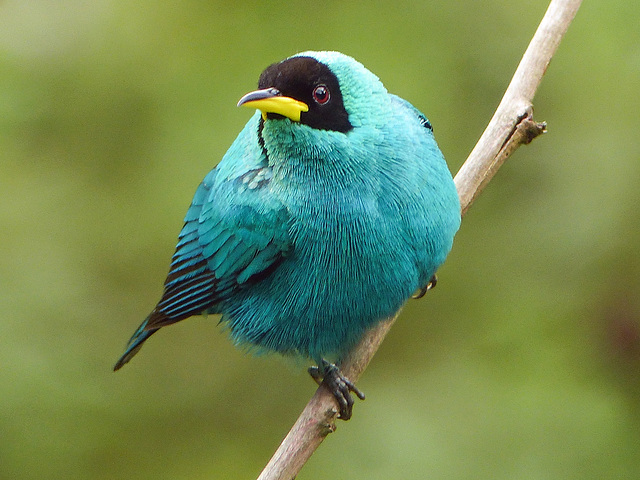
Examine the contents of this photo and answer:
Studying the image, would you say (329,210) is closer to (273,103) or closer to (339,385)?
(273,103)

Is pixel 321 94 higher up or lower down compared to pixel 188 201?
higher up

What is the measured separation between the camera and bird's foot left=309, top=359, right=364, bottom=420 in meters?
4.04

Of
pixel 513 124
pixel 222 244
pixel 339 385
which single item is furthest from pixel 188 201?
pixel 513 124

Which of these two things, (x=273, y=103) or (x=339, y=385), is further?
(x=339, y=385)

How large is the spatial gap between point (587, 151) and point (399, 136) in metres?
1.56

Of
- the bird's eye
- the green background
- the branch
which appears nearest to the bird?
the bird's eye

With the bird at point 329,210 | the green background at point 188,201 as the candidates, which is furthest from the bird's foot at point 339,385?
the green background at point 188,201

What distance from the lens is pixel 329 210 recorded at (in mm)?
3873

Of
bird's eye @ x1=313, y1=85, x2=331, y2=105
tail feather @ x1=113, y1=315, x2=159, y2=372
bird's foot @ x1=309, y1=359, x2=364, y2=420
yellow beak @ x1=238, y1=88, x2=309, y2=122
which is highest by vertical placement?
bird's eye @ x1=313, y1=85, x2=331, y2=105

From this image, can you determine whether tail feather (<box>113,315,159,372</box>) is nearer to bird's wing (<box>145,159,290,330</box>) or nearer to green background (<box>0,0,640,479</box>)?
bird's wing (<box>145,159,290,330</box>)

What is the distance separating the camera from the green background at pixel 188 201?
486cm

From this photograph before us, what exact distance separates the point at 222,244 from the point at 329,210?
2.39 ft

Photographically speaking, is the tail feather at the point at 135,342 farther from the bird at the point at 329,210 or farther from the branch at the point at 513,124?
the branch at the point at 513,124

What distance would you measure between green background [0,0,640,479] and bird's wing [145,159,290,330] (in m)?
0.58
